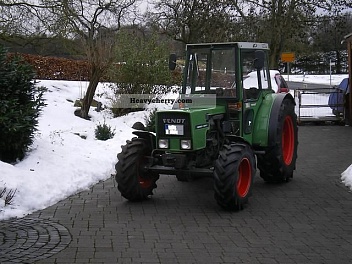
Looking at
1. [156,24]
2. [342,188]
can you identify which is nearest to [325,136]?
[342,188]

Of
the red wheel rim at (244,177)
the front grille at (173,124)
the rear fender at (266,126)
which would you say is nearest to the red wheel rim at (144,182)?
→ the front grille at (173,124)

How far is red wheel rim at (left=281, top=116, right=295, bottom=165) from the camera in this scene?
10047 mm

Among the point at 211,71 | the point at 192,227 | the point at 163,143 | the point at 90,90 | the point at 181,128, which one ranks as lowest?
the point at 192,227

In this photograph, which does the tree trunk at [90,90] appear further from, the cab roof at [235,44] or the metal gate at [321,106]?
the cab roof at [235,44]

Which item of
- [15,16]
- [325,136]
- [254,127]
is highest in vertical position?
[15,16]

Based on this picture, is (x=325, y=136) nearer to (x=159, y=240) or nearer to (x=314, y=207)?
(x=314, y=207)

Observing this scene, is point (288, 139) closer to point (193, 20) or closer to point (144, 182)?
point (144, 182)

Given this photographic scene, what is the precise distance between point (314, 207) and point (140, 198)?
257cm

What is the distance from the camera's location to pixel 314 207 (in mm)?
7906

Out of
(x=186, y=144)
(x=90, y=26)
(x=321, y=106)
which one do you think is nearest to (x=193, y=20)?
(x=90, y=26)

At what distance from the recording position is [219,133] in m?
8.23

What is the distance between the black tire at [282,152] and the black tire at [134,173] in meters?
2.05

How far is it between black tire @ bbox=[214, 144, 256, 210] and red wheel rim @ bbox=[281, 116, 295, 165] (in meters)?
2.41

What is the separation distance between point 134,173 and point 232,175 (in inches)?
58.1
